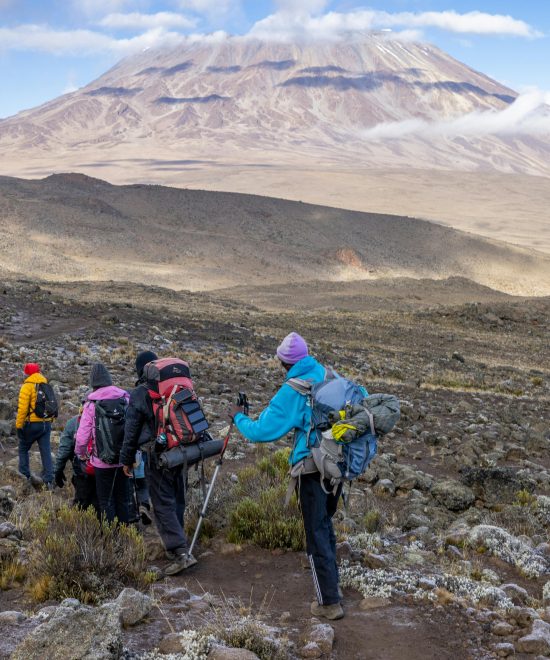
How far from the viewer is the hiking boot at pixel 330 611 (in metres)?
4.29

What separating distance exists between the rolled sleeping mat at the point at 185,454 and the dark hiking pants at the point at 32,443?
2664mm

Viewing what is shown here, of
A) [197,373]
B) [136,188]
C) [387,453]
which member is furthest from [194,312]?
[136,188]

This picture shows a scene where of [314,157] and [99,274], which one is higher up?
[314,157]

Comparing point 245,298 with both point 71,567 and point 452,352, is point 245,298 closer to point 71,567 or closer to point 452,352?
point 452,352

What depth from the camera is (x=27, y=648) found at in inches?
137

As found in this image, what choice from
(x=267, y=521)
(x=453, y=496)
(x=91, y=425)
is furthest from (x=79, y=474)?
(x=453, y=496)

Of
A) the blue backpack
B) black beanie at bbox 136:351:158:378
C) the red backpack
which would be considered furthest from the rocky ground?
black beanie at bbox 136:351:158:378

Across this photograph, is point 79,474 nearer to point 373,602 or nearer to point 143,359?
point 143,359

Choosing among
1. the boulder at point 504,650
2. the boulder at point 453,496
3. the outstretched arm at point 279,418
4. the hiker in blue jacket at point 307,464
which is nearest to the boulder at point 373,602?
the hiker in blue jacket at point 307,464

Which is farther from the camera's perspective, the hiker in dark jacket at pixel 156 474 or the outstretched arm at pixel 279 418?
the hiker in dark jacket at pixel 156 474

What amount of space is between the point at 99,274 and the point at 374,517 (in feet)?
111

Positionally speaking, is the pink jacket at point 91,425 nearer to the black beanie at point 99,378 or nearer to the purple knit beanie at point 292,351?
the black beanie at point 99,378

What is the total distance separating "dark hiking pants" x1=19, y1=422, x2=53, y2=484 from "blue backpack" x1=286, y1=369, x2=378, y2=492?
12.2ft

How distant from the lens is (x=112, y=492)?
18.1 ft
